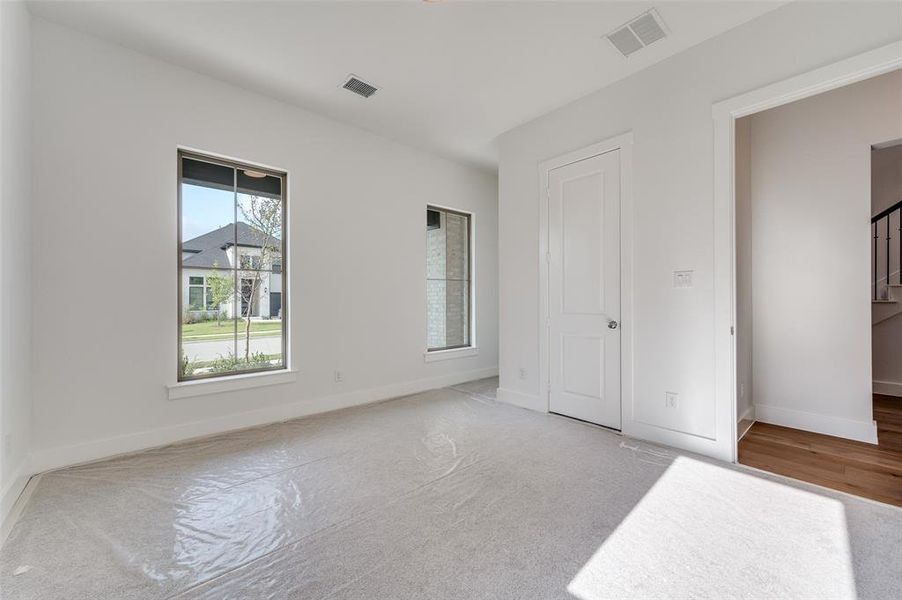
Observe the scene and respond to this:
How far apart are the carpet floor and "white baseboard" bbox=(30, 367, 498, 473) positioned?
0.14m

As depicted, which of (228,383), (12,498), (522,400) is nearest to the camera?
(12,498)

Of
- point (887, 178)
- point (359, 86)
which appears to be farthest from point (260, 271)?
point (887, 178)

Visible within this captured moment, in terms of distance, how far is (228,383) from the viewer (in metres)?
3.37

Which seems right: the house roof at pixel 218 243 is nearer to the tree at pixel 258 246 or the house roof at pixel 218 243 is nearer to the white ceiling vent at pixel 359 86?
the tree at pixel 258 246

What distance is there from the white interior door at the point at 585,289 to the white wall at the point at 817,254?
1492 mm

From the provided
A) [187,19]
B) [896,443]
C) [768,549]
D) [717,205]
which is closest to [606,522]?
[768,549]

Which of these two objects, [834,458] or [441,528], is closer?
[441,528]

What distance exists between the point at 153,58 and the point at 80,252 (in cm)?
159

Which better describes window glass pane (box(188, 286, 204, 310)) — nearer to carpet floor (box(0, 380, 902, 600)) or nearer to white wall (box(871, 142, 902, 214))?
carpet floor (box(0, 380, 902, 600))

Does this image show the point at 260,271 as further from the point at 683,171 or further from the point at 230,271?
the point at 683,171

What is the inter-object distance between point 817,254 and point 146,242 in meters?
5.47

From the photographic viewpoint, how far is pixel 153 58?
9.92ft

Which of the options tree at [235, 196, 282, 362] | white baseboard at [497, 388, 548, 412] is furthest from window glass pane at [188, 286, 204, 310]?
white baseboard at [497, 388, 548, 412]

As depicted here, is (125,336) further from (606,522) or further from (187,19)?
A: (606,522)
